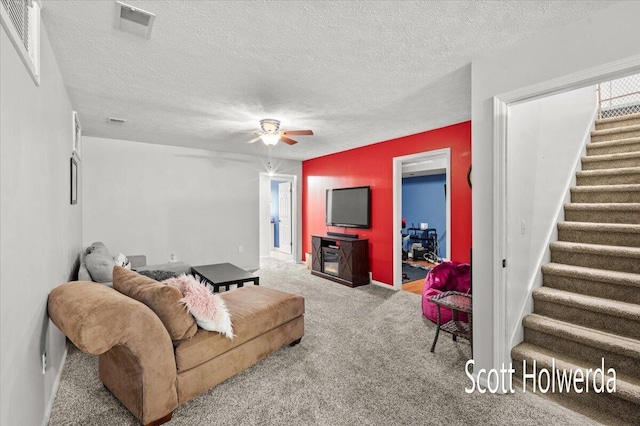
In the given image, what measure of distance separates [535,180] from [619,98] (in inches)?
98.6

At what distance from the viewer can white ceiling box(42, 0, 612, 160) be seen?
1.69 metres

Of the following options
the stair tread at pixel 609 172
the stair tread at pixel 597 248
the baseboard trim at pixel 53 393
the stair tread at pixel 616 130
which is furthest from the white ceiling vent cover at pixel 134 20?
the stair tread at pixel 616 130

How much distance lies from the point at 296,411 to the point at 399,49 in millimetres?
2529

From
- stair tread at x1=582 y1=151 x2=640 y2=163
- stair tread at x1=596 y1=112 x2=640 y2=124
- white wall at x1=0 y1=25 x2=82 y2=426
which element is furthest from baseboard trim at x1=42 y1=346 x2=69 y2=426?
stair tread at x1=596 y1=112 x2=640 y2=124

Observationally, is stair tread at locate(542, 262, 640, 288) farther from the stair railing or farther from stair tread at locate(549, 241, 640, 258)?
the stair railing

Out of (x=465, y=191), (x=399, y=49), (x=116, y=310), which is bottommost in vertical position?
(x=116, y=310)

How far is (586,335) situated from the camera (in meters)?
2.15

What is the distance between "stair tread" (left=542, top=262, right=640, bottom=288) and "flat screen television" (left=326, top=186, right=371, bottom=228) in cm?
275

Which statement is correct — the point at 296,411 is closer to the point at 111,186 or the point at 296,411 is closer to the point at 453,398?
the point at 453,398

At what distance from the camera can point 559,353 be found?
2.30m

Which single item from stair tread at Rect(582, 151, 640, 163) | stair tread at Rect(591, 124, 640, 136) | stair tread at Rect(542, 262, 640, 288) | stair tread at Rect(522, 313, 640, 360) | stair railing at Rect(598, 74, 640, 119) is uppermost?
stair railing at Rect(598, 74, 640, 119)

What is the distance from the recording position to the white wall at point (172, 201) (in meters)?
4.59

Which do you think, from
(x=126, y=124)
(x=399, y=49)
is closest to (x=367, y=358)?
(x=399, y=49)

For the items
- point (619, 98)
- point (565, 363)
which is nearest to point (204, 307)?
point (565, 363)
